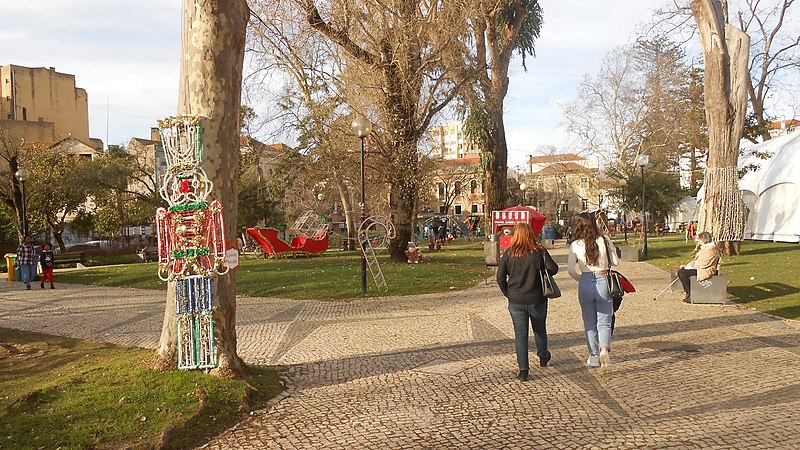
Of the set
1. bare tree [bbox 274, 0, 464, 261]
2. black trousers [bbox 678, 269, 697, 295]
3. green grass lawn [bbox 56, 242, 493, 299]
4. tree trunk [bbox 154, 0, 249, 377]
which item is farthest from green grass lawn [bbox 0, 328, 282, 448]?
bare tree [bbox 274, 0, 464, 261]

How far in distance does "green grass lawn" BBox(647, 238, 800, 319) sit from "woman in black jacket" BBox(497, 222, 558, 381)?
5106mm

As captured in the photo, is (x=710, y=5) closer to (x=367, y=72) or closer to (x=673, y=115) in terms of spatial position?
(x=367, y=72)

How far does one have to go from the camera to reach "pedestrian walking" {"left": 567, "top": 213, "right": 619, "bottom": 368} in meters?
6.63

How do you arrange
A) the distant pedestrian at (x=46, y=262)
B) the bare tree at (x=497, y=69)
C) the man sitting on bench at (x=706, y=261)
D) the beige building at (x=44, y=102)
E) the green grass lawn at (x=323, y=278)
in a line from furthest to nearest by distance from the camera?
the beige building at (x=44, y=102) < the bare tree at (x=497, y=69) < the distant pedestrian at (x=46, y=262) < the green grass lawn at (x=323, y=278) < the man sitting on bench at (x=706, y=261)

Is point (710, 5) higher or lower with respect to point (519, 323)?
higher

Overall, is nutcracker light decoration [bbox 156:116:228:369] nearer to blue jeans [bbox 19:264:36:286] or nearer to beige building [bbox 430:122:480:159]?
blue jeans [bbox 19:264:36:286]

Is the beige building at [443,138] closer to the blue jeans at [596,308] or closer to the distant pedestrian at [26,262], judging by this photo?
the distant pedestrian at [26,262]

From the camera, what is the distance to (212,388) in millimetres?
5738

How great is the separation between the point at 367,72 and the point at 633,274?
9.71m

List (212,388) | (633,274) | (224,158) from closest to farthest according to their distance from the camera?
(212,388)
(224,158)
(633,274)

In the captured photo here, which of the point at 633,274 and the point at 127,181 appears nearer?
the point at 633,274

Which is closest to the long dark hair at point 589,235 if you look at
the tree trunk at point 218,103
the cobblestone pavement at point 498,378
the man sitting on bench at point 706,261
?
the cobblestone pavement at point 498,378

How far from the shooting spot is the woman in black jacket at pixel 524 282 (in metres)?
6.36

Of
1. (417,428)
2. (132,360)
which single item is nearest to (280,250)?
(132,360)
